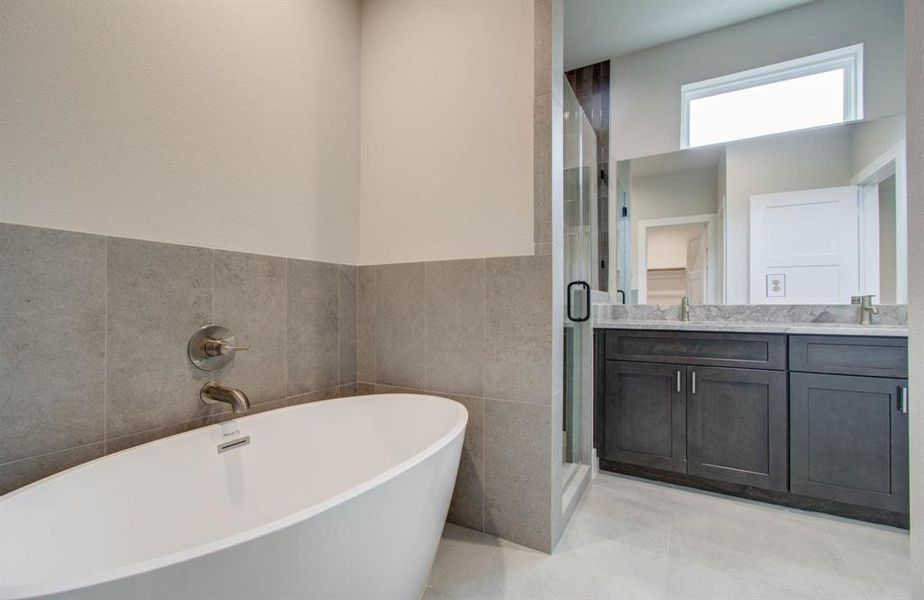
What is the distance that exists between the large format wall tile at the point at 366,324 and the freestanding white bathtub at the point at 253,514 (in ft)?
1.29

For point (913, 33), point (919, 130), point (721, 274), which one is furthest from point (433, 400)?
point (721, 274)

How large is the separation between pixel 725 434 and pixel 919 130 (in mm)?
1562

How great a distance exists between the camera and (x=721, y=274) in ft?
7.52

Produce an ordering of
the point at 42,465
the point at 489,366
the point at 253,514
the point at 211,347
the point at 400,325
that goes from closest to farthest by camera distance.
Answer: the point at 42,465 < the point at 253,514 < the point at 211,347 < the point at 489,366 < the point at 400,325

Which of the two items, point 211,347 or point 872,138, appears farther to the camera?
point 872,138

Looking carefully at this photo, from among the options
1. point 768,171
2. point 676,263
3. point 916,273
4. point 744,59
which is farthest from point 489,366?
point 744,59

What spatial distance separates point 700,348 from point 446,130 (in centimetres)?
173

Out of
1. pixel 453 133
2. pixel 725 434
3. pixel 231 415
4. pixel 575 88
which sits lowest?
pixel 725 434

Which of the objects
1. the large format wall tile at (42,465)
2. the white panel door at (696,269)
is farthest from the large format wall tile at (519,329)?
the white panel door at (696,269)

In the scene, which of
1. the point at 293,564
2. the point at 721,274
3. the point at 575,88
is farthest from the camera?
the point at 575,88

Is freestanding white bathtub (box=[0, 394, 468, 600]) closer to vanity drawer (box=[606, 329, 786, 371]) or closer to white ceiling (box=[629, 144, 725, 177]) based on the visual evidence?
vanity drawer (box=[606, 329, 786, 371])

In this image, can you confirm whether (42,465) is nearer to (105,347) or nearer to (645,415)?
(105,347)

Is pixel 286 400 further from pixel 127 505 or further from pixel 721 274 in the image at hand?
pixel 721 274

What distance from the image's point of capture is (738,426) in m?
1.88
